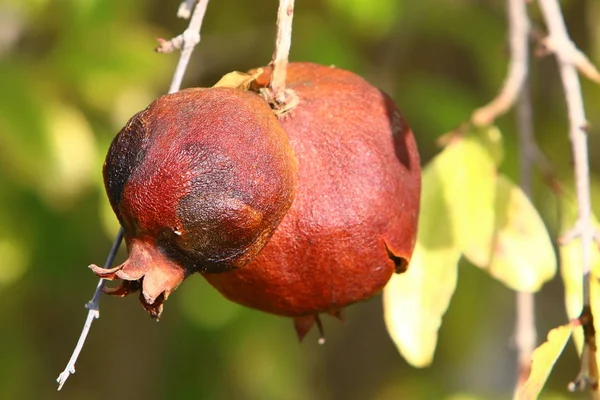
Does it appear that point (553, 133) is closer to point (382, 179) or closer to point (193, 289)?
point (193, 289)

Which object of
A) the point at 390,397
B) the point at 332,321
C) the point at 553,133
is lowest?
the point at 390,397

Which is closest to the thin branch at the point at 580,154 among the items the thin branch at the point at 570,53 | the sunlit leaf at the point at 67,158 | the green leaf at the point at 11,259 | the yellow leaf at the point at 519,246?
the thin branch at the point at 570,53

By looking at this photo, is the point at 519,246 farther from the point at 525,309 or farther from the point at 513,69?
the point at 513,69

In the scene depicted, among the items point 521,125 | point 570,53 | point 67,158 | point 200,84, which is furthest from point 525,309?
point 200,84

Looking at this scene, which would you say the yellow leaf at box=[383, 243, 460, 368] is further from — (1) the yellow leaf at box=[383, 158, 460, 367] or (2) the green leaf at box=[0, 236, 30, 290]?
(2) the green leaf at box=[0, 236, 30, 290]

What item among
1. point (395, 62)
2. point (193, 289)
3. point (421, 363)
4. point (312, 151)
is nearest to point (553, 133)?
point (395, 62)

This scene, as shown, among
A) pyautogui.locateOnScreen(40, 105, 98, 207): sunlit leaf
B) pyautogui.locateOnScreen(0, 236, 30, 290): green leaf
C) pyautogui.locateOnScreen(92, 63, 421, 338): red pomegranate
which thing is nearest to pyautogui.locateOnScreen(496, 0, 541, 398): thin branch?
pyautogui.locateOnScreen(92, 63, 421, 338): red pomegranate

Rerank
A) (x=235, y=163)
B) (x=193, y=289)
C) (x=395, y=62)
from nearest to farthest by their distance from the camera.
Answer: (x=235, y=163)
(x=193, y=289)
(x=395, y=62)
